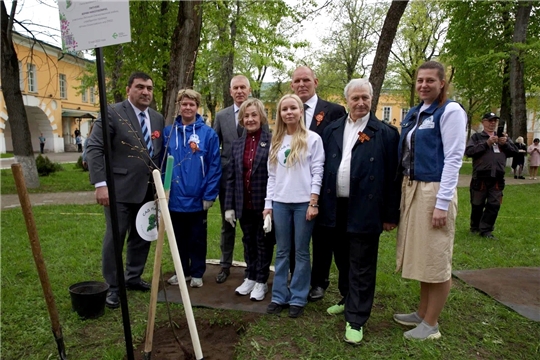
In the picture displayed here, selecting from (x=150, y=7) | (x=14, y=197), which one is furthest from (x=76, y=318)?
(x=150, y=7)

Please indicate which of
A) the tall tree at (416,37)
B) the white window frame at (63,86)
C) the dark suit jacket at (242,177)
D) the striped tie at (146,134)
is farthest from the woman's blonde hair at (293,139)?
the white window frame at (63,86)

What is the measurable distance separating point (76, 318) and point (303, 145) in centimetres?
252

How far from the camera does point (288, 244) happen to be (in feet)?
11.5

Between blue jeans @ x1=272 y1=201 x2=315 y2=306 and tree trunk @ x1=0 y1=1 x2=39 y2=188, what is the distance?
408 inches

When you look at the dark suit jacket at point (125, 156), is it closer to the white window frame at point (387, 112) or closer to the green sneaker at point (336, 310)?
the green sneaker at point (336, 310)

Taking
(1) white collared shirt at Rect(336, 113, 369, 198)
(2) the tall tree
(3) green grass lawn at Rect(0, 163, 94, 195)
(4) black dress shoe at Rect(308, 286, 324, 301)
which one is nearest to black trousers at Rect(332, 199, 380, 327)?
(1) white collared shirt at Rect(336, 113, 369, 198)

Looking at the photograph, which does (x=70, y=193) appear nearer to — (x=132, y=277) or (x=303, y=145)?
(x=132, y=277)

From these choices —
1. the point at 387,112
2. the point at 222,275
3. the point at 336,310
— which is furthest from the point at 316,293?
the point at 387,112

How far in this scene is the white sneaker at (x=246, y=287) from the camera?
3.99 metres

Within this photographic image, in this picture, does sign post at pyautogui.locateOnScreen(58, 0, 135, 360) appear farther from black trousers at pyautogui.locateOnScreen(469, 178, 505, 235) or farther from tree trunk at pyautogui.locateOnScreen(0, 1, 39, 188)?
tree trunk at pyautogui.locateOnScreen(0, 1, 39, 188)

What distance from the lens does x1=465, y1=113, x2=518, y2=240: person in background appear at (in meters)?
6.13

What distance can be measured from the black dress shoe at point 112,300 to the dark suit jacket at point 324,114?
2469 mm

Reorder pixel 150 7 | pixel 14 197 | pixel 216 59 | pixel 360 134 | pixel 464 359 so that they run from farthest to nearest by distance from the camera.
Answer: pixel 216 59 → pixel 150 7 → pixel 14 197 → pixel 360 134 → pixel 464 359

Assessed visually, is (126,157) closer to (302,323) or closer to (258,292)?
(258,292)
